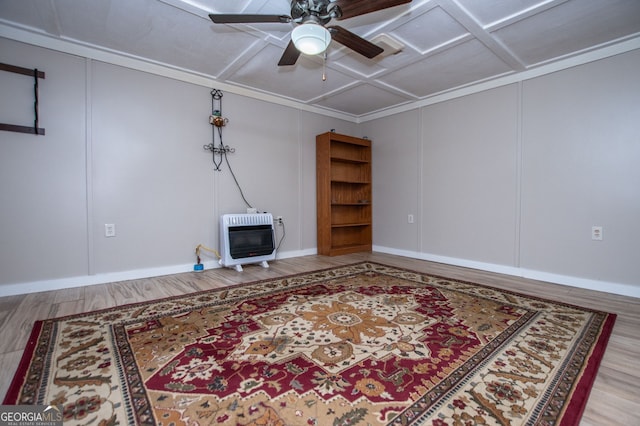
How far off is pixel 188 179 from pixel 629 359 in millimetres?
3853

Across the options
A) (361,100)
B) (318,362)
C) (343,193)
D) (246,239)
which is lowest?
(318,362)

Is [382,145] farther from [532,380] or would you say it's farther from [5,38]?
[5,38]

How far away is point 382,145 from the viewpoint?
4.68 metres

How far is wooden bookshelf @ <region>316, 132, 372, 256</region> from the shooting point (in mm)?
4309

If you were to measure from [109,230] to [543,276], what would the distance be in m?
4.56

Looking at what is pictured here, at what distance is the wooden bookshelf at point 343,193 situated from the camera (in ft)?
14.1

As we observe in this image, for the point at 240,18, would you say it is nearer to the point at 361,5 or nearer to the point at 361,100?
the point at 361,5

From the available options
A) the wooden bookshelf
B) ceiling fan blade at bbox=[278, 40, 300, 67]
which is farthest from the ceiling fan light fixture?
the wooden bookshelf

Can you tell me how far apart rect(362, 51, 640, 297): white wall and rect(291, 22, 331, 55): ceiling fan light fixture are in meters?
2.58

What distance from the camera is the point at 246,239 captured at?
3.45m

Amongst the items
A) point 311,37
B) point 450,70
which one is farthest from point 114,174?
point 450,70

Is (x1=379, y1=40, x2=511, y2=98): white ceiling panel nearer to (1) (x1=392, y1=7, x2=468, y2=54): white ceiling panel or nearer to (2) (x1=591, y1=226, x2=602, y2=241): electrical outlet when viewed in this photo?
(1) (x1=392, y1=7, x2=468, y2=54): white ceiling panel

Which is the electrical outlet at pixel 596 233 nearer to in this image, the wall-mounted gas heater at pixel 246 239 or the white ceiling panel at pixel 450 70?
the white ceiling panel at pixel 450 70

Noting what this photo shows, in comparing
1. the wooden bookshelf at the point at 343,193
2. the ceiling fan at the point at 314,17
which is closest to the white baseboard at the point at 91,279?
the wooden bookshelf at the point at 343,193
